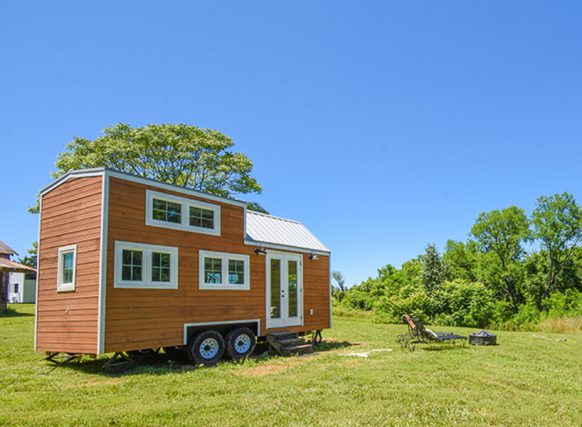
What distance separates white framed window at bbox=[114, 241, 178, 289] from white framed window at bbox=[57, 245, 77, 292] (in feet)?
3.24

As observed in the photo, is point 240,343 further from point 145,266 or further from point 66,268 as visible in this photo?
point 66,268

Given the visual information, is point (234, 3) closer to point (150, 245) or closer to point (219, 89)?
point (219, 89)

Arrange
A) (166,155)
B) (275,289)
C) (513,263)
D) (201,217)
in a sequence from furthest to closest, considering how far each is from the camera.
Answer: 1. (513,263)
2. (166,155)
3. (275,289)
4. (201,217)

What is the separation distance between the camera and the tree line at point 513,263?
31.0 metres

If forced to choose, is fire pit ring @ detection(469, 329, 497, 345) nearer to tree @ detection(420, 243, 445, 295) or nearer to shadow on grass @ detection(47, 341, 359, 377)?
shadow on grass @ detection(47, 341, 359, 377)

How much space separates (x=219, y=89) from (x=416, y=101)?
7482 millimetres

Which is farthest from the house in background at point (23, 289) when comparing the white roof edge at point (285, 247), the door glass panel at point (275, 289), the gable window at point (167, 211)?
the gable window at point (167, 211)

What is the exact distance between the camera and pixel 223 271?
10.6 m

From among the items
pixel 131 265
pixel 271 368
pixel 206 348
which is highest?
pixel 131 265

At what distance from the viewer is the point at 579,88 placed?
1570cm

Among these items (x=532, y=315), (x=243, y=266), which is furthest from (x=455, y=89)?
(x=532, y=315)

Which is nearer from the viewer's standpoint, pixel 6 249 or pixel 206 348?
pixel 206 348

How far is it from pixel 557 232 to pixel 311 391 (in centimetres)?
3560

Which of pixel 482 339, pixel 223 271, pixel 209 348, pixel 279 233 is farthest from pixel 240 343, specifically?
pixel 482 339
